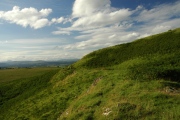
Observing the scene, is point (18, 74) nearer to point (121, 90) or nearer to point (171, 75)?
point (171, 75)

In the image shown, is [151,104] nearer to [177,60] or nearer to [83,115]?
[83,115]

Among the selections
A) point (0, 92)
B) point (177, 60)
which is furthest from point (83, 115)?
point (0, 92)

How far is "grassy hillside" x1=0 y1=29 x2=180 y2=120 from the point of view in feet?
60.2

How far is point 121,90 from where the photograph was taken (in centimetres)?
2423

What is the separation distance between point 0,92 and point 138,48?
5038 centimetres

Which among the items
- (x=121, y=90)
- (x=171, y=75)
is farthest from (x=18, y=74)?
(x=121, y=90)

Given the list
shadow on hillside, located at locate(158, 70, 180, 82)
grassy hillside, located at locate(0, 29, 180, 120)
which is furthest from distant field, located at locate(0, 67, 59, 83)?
shadow on hillside, located at locate(158, 70, 180, 82)

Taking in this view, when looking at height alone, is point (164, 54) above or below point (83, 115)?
above

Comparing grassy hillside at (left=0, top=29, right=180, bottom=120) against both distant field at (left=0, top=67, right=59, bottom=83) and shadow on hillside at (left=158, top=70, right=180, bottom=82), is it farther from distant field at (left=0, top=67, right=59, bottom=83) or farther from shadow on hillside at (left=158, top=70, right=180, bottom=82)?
distant field at (left=0, top=67, right=59, bottom=83)

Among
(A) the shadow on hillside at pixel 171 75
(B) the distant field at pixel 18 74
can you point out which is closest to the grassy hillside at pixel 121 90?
(A) the shadow on hillside at pixel 171 75

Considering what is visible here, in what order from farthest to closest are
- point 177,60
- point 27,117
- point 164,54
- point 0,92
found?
point 0,92
point 164,54
point 177,60
point 27,117

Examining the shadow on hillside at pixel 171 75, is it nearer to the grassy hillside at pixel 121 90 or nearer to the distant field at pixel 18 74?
the grassy hillside at pixel 121 90

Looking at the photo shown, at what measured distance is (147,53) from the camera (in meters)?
53.5

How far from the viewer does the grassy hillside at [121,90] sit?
723 inches
